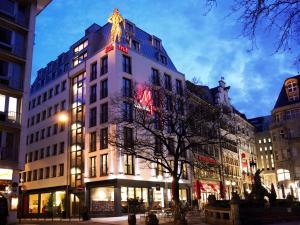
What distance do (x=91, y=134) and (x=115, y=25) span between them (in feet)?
49.6

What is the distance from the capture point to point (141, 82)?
166 feet

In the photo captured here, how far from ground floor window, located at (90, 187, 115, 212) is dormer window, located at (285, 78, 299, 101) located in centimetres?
4340

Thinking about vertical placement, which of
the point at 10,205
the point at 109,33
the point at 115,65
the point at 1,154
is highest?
the point at 109,33

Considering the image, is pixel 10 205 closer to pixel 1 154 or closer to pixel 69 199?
pixel 1 154

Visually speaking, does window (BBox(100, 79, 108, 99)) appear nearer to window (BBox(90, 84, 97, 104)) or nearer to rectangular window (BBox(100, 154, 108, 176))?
window (BBox(90, 84, 97, 104))

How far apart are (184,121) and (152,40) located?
30.1 m

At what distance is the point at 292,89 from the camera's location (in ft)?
231

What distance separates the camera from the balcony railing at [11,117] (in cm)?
3216

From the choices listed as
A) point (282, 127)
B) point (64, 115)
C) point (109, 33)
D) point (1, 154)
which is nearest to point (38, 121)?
point (64, 115)

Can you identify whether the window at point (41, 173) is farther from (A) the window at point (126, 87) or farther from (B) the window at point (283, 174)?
(B) the window at point (283, 174)

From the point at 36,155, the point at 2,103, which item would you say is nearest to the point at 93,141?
the point at 2,103

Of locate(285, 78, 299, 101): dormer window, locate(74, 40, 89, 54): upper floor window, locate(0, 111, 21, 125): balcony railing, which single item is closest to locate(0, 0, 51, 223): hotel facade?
locate(0, 111, 21, 125): balcony railing

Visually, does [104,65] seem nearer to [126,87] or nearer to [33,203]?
[126,87]

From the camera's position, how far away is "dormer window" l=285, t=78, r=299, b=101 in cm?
6981
